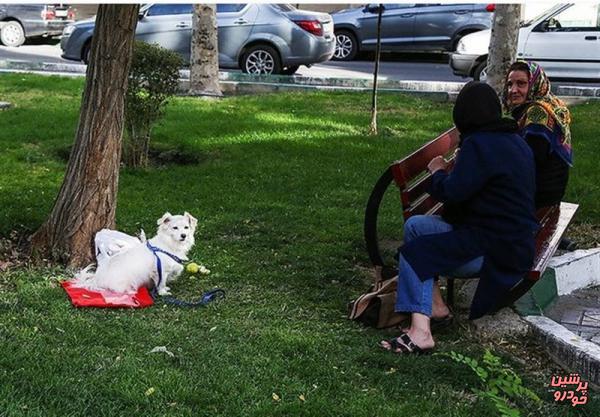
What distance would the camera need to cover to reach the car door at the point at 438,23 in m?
20.2

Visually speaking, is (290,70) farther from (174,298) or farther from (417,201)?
(174,298)

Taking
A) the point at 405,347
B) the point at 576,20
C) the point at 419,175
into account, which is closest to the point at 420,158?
the point at 419,175

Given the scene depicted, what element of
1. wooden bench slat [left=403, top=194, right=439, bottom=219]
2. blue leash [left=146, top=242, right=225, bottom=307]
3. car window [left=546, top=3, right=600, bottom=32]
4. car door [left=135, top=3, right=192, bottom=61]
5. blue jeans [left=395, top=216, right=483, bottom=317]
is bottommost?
blue leash [left=146, top=242, right=225, bottom=307]

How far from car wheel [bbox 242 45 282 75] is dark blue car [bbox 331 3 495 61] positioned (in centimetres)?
500

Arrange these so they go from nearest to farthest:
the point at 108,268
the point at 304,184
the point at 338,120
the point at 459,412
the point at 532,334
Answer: the point at 459,412 → the point at 532,334 → the point at 108,268 → the point at 304,184 → the point at 338,120

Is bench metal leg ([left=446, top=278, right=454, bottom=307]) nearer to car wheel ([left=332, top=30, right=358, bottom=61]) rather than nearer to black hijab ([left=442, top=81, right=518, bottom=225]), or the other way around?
black hijab ([left=442, top=81, right=518, bottom=225])

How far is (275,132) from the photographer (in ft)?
33.5

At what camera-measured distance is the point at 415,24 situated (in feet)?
66.9

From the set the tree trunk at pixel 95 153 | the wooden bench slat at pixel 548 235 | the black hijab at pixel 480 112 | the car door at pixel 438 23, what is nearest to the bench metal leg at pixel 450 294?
the wooden bench slat at pixel 548 235

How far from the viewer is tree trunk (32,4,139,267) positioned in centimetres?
570

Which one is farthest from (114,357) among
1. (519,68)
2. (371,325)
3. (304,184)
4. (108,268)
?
(304,184)

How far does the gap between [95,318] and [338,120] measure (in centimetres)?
665

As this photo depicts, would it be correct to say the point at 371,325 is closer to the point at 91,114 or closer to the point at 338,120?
the point at 91,114

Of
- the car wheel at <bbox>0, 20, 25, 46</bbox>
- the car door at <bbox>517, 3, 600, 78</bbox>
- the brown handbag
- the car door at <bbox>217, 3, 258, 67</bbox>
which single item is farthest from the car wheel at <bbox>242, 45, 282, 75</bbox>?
the brown handbag
